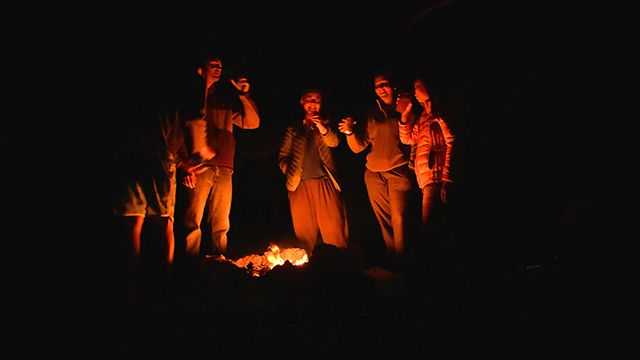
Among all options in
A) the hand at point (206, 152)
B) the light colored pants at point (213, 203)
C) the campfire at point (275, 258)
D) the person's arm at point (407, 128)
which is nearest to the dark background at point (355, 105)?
the person's arm at point (407, 128)

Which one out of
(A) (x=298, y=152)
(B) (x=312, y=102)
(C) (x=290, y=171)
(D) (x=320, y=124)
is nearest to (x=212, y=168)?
(C) (x=290, y=171)

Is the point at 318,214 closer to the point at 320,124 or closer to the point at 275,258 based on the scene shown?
the point at 275,258

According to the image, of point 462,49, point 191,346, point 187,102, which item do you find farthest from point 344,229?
point 462,49

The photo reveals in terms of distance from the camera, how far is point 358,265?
17.3ft

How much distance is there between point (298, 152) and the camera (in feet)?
20.4

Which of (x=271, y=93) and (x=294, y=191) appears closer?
(x=294, y=191)

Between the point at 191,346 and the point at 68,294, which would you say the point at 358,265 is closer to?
the point at 191,346

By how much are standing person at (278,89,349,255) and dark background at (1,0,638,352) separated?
145 centimetres

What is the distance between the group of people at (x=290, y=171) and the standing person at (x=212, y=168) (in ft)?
0.04

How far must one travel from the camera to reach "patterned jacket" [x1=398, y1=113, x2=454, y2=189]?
5.25m

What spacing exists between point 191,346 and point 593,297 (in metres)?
3.48

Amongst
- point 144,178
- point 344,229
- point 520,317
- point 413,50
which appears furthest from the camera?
point 413,50

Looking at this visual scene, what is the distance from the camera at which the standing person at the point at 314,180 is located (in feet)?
19.9

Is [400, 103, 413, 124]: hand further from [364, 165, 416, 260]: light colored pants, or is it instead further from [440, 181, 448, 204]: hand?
[440, 181, 448, 204]: hand
